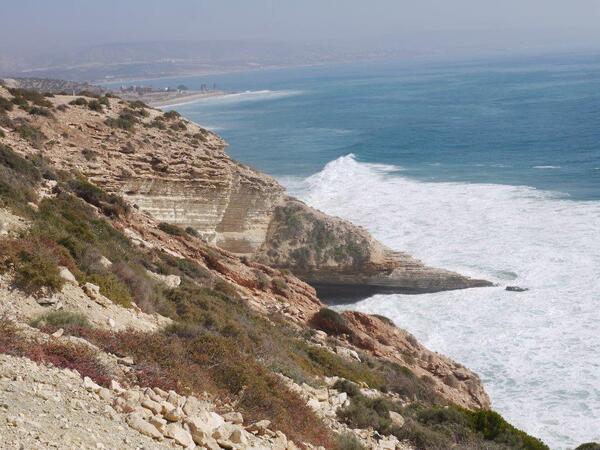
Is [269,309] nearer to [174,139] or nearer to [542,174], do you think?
[174,139]

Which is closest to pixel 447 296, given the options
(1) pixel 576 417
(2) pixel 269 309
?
(1) pixel 576 417

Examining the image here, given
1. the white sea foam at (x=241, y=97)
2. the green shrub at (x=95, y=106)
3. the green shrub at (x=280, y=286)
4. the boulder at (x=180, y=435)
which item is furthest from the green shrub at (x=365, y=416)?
the white sea foam at (x=241, y=97)

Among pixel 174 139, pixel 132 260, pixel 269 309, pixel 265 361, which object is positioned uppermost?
pixel 174 139

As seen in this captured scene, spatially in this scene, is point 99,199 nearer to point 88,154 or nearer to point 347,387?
point 88,154

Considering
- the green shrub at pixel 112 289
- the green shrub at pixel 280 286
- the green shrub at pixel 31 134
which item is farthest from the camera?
the green shrub at pixel 31 134

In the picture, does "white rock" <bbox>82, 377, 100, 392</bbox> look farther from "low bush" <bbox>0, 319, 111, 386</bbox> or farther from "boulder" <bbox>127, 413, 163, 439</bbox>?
"boulder" <bbox>127, 413, 163, 439</bbox>

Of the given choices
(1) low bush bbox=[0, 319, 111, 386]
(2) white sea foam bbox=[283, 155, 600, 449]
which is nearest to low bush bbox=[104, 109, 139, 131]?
(2) white sea foam bbox=[283, 155, 600, 449]

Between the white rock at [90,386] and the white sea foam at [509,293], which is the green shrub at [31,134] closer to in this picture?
the white sea foam at [509,293]
